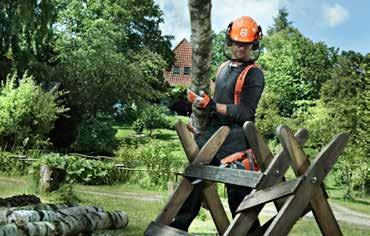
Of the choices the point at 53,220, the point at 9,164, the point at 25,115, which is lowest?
the point at 9,164

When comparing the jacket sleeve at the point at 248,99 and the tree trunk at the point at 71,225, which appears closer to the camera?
the jacket sleeve at the point at 248,99

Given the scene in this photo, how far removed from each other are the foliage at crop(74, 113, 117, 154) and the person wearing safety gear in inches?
1092

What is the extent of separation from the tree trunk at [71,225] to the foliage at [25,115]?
17.0m

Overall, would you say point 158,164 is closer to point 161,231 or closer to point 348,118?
point 348,118

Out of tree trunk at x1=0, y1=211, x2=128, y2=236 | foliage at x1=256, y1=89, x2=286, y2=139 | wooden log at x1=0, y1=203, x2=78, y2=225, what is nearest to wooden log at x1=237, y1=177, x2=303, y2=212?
tree trunk at x1=0, y1=211, x2=128, y2=236

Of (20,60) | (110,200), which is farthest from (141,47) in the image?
(110,200)

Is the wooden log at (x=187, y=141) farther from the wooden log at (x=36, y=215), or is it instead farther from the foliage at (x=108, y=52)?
the foliage at (x=108, y=52)

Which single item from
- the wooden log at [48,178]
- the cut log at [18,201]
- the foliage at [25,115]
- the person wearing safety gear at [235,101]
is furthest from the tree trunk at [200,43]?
the foliage at [25,115]

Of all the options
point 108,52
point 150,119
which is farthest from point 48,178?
point 150,119

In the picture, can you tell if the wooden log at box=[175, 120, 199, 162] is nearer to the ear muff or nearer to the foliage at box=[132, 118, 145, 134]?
the ear muff

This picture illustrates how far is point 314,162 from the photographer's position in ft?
14.3

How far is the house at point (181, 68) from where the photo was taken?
230 ft

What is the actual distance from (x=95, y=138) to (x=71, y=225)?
26.2m

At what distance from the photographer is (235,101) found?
5.41 m
